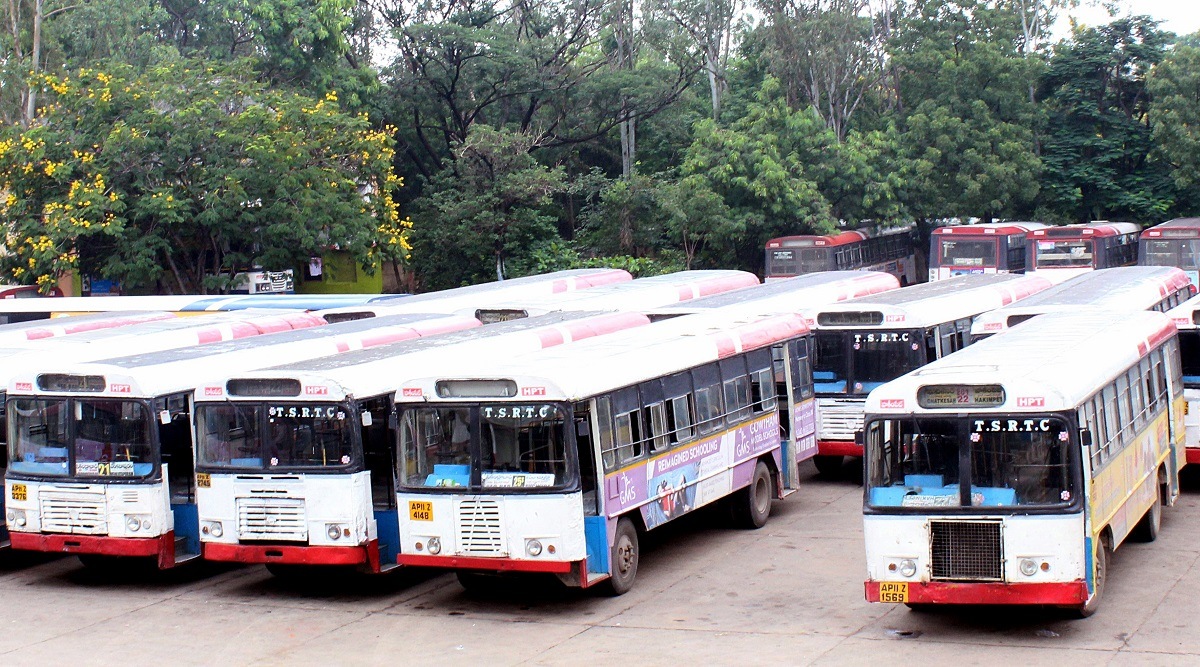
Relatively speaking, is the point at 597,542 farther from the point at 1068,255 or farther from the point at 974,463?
the point at 1068,255

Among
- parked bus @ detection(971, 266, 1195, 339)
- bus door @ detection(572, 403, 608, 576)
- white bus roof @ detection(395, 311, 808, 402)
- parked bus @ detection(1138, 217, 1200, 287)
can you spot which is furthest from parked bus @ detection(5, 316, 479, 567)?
parked bus @ detection(1138, 217, 1200, 287)

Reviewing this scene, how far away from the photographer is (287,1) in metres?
38.7

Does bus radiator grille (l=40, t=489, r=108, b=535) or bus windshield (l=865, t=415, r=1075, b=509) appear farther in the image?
bus radiator grille (l=40, t=489, r=108, b=535)

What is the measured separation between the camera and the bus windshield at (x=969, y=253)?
1382 inches

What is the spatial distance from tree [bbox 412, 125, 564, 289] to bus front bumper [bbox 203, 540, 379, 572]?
1036 inches

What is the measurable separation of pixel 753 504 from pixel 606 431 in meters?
3.57

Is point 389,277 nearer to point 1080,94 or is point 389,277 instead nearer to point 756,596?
A: point 1080,94

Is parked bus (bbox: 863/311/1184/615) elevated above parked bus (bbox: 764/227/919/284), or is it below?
below

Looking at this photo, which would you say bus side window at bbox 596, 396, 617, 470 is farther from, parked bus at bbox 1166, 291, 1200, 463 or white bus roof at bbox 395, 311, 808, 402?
parked bus at bbox 1166, 291, 1200, 463

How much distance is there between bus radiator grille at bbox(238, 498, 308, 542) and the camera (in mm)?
12195

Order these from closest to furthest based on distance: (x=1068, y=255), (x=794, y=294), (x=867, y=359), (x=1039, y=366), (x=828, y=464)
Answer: (x=1039, y=366) < (x=867, y=359) < (x=828, y=464) < (x=794, y=294) < (x=1068, y=255)

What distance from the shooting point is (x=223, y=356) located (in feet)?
46.6

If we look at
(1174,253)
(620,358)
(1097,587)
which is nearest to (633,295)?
(620,358)

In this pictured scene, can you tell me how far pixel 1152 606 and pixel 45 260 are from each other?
2616cm
